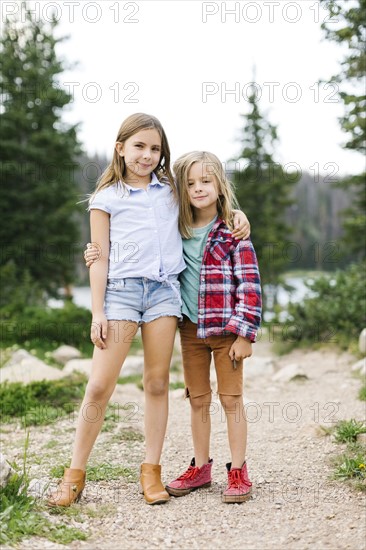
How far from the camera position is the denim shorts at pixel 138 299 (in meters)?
3.58

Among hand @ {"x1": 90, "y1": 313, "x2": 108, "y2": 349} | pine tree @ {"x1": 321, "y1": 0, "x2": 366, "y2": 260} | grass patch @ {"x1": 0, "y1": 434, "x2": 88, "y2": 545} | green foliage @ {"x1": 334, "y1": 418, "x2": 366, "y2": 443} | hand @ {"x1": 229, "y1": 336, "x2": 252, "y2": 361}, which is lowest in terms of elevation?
grass patch @ {"x1": 0, "y1": 434, "x2": 88, "y2": 545}

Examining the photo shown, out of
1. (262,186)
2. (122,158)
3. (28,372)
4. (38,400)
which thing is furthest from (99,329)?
(262,186)

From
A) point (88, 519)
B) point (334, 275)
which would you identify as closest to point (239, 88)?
point (334, 275)

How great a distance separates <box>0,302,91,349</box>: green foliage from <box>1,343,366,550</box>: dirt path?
3.66 m

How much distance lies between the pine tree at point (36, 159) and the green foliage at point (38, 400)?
9.36 m

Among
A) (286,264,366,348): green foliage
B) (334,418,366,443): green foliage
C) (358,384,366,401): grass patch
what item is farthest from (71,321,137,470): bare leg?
(286,264,366,348): green foliage

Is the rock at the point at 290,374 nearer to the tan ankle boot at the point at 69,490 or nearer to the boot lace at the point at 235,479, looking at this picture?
the boot lace at the point at 235,479

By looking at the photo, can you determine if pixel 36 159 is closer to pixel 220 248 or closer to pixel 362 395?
pixel 362 395

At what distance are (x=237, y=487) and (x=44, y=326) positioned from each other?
687cm

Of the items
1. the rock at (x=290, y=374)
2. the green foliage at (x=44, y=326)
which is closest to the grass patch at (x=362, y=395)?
the rock at (x=290, y=374)

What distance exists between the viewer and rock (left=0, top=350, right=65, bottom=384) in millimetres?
7254

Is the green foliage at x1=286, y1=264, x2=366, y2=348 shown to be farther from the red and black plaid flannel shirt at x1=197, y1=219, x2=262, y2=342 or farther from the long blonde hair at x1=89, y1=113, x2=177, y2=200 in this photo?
the long blonde hair at x1=89, y1=113, x2=177, y2=200

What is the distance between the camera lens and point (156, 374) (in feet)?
12.1

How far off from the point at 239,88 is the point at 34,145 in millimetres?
9391
